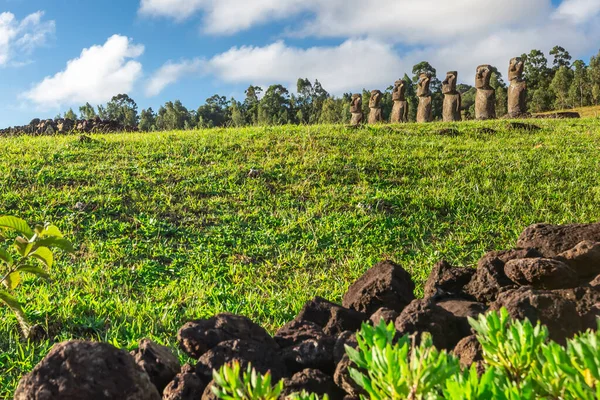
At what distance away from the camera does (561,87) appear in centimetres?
5591

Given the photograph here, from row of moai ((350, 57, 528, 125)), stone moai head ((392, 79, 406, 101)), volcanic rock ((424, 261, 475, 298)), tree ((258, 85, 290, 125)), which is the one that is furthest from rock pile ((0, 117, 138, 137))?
tree ((258, 85, 290, 125))

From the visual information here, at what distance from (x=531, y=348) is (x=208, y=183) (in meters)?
6.62

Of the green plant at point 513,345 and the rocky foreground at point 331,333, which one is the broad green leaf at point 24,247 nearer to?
the rocky foreground at point 331,333

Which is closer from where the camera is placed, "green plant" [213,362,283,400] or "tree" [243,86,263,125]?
"green plant" [213,362,283,400]

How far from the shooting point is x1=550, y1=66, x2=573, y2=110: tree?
55.1 metres

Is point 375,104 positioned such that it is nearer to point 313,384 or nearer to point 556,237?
point 556,237

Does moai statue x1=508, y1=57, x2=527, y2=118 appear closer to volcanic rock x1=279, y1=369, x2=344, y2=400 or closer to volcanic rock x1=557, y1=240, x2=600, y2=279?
volcanic rock x1=557, y1=240, x2=600, y2=279

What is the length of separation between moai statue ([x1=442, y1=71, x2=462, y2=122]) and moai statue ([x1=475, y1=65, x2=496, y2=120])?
83cm

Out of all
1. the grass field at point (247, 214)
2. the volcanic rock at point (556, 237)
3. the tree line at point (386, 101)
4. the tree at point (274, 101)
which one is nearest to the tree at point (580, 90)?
the tree line at point (386, 101)

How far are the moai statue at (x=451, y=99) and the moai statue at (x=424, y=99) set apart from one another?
781 millimetres

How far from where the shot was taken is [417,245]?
5.50 metres

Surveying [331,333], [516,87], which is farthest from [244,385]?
[516,87]

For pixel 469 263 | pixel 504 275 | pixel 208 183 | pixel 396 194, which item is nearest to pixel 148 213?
pixel 208 183

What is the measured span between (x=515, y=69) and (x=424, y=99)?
183 inches
